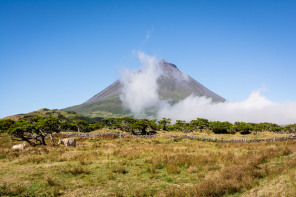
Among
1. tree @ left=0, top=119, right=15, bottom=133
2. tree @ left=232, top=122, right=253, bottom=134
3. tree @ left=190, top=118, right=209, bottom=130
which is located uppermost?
tree @ left=0, top=119, right=15, bottom=133

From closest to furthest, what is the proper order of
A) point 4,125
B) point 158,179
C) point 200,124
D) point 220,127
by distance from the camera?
point 158,179 → point 4,125 → point 220,127 → point 200,124

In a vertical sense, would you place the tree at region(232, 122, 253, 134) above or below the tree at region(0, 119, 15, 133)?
below

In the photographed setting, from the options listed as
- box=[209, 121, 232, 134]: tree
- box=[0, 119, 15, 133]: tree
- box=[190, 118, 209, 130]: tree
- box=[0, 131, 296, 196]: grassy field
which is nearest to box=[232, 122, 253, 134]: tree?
box=[209, 121, 232, 134]: tree

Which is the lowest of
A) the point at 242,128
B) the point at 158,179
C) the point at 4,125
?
the point at 242,128

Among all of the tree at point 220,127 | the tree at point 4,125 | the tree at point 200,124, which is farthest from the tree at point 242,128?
the tree at point 4,125

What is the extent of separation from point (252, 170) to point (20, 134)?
96.5 feet

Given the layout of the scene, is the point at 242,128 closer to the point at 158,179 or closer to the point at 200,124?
the point at 200,124

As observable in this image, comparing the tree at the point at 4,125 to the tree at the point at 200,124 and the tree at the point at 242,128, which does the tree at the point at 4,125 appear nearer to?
the tree at the point at 200,124

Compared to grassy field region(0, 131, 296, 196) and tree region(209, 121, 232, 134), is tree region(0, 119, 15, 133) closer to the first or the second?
grassy field region(0, 131, 296, 196)

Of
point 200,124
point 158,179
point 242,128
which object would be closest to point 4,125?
point 158,179

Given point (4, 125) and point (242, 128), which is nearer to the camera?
point (4, 125)

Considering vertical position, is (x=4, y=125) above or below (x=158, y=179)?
above

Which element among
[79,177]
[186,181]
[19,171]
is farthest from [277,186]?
[19,171]

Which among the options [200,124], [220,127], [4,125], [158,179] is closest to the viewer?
[158,179]
